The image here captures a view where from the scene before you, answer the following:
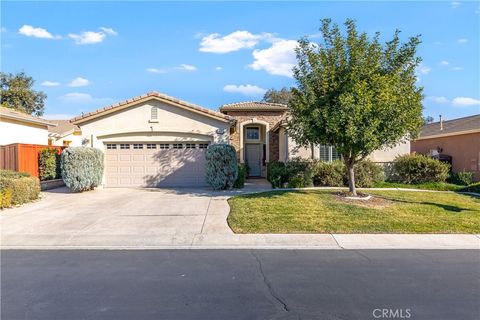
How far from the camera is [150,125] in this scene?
1761cm

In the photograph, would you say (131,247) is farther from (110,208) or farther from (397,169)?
(397,169)

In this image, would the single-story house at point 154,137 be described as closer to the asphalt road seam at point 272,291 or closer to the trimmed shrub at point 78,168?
the trimmed shrub at point 78,168

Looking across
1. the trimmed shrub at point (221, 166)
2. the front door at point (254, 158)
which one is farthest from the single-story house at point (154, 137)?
the front door at point (254, 158)

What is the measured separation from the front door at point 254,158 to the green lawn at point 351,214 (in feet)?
35.7

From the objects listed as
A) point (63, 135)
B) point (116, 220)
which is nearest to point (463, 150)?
point (116, 220)

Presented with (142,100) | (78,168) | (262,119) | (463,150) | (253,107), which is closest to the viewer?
(78,168)

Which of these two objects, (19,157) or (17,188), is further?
(19,157)

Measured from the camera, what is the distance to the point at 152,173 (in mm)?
17750

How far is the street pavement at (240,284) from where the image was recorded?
14.5ft

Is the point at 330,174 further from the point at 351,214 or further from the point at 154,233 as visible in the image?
the point at 154,233

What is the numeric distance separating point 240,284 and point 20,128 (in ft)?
63.5

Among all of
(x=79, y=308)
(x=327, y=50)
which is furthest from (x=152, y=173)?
(x=79, y=308)

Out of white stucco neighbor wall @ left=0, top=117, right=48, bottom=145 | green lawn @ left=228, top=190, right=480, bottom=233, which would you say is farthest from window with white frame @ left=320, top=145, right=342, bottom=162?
white stucco neighbor wall @ left=0, top=117, right=48, bottom=145

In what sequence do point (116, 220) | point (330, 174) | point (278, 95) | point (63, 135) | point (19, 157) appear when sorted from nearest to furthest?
point (116, 220) → point (19, 157) → point (330, 174) → point (63, 135) → point (278, 95)
